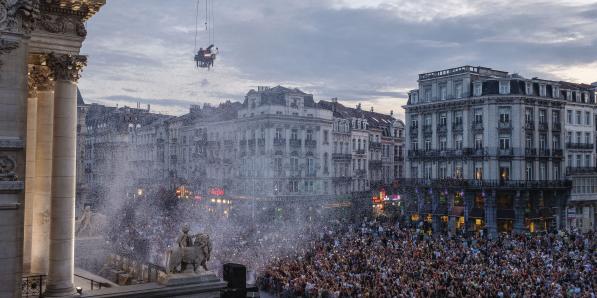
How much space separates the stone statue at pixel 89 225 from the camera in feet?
85.9

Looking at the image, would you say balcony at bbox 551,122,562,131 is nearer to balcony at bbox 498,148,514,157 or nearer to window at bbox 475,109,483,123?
balcony at bbox 498,148,514,157

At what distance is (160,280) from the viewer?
58.4 ft

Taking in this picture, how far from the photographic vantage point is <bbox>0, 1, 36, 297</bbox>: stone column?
12.3 m

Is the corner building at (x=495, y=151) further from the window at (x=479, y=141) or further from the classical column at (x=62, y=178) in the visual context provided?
the classical column at (x=62, y=178)

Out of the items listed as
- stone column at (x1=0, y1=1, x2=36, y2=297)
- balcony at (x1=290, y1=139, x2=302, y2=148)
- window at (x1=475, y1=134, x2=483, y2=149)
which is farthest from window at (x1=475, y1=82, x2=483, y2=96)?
stone column at (x1=0, y1=1, x2=36, y2=297)

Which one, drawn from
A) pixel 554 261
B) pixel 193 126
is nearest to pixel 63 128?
pixel 554 261

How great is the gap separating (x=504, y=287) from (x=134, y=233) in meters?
25.5

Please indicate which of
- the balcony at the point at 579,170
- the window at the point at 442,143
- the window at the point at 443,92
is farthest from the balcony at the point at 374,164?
the balcony at the point at 579,170

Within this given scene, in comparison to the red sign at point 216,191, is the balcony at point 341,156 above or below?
above

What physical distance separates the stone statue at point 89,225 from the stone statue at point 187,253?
9.85m

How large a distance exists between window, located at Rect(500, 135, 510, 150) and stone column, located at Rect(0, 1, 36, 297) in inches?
2199

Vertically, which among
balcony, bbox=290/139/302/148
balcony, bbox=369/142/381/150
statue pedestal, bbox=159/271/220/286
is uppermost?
balcony, bbox=369/142/381/150

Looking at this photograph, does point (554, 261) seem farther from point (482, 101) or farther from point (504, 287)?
point (482, 101)

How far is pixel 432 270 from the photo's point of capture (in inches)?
Result: 1123
